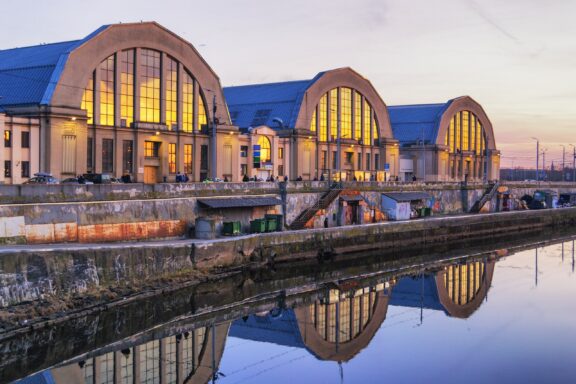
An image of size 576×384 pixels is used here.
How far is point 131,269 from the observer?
38344 mm

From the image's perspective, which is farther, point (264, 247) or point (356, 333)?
point (264, 247)

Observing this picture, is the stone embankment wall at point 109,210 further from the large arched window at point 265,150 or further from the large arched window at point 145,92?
the large arched window at point 265,150

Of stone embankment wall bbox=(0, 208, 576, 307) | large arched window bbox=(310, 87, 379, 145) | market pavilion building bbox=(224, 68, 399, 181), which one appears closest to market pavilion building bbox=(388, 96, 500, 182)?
market pavilion building bbox=(224, 68, 399, 181)

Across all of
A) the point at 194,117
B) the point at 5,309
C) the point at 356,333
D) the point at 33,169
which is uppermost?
the point at 194,117

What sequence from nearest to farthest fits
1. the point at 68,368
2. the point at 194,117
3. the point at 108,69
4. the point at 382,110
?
the point at 68,368 < the point at 108,69 < the point at 194,117 < the point at 382,110

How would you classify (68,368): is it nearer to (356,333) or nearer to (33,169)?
(356,333)

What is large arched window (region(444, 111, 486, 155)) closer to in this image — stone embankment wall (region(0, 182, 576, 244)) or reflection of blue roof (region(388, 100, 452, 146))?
reflection of blue roof (region(388, 100, 452, 146))

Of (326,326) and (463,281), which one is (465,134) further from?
(326,326)

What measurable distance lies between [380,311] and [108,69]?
3491cm

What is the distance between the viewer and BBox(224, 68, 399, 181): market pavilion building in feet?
271

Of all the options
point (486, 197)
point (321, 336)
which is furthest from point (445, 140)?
point (321, 336)

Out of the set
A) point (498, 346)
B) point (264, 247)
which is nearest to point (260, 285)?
point (264, 247)

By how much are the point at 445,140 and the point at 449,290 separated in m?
71.7

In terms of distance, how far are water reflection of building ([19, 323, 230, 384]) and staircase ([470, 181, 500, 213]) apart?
2679 inches
